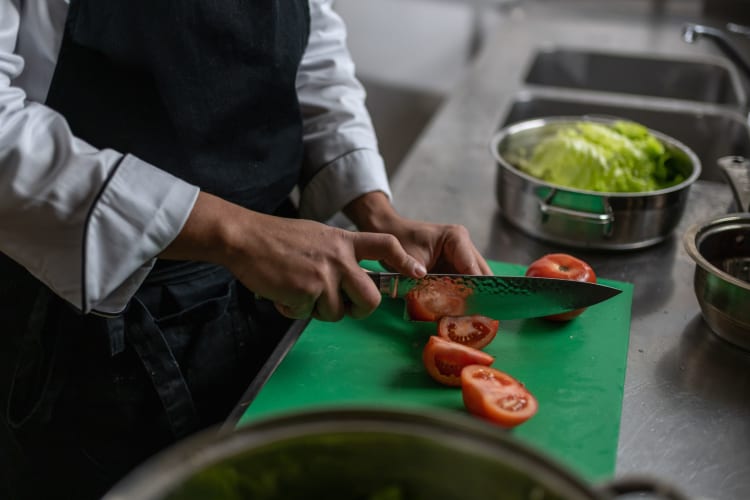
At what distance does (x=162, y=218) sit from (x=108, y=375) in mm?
335

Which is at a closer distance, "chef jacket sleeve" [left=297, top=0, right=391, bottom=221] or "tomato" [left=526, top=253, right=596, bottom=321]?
"tomato" [left=526, top=253, right=596, bottom=321]

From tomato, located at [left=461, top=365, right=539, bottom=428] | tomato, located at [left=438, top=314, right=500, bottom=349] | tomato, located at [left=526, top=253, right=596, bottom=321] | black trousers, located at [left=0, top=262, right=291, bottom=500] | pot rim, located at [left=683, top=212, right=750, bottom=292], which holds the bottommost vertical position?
black trousers, located at [left=0, top=262, right=291, bottom=500]

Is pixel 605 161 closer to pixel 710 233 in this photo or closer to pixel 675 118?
pixel 710 233

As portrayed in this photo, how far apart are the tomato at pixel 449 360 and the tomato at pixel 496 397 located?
0.02 meters

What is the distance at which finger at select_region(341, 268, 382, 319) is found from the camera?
94 centimetres

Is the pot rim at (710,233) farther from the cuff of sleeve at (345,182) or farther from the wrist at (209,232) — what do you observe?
the wrist at (209,232)

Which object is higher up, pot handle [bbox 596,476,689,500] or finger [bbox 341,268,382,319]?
pot handle [bbox 596,476,689,500]

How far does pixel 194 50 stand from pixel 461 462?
723mm

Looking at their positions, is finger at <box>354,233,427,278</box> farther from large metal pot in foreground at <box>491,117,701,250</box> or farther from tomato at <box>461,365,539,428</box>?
large metal pot in foreground at <box>491,117,701,250</box>

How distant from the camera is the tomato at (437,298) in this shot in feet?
3.36

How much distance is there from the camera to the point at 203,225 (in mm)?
916

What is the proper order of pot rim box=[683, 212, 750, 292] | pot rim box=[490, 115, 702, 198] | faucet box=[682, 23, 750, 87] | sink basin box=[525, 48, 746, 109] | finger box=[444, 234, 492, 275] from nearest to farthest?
Result: 1. pot rim box=[683, 212, 750, 292]
2. finger box=[444, 234, 492, 275]
3. pot rim box=[490, 115, 702, 198]
4. faucet box=[682, 23, 750, 87]
5. sink basin box=[525, 48, 746, 109]

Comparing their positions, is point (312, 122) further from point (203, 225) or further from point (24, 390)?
point (24, 390)

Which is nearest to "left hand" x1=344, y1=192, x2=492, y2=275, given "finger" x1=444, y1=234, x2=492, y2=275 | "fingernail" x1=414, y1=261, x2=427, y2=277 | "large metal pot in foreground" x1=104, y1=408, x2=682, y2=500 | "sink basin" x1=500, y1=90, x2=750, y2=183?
"finger" x1=444, y1=234, x2=492, y2=275
